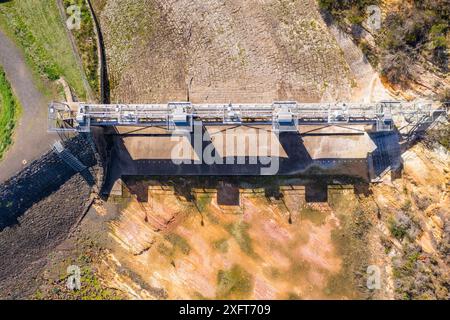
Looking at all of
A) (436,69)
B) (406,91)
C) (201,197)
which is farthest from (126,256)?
(436,69)

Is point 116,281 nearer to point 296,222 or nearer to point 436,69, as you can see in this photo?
point 296,222

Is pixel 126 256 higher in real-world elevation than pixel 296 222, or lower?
lower

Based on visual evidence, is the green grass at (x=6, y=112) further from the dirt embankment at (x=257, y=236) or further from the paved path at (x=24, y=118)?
the dirt embankment at (x=257, y=236)

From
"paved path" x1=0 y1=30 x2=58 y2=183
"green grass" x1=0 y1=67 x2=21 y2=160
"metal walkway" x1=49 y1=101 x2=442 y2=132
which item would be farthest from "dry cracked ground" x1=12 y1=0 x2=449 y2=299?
"green grass" x1=0 y1=67 x2=21 y2=160

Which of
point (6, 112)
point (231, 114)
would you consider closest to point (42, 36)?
point (6, 112)

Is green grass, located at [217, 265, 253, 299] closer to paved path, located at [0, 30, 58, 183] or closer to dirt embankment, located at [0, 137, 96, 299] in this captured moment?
dirt embankment, located at [0, 137, 96, 299]

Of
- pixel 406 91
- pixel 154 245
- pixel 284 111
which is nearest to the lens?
pixel 284 111

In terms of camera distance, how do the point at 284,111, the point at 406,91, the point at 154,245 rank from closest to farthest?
the point at 284,111, the point at 406,91, the point at 154,245

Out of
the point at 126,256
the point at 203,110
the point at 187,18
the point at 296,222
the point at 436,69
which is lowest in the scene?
the point at 126,256
